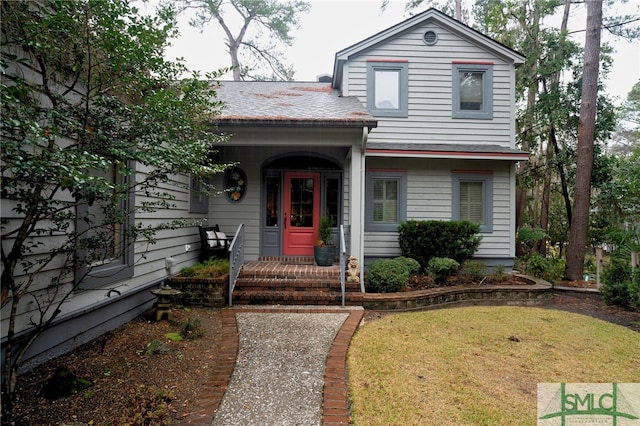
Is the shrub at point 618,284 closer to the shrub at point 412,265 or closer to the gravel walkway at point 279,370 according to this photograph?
the shrub at point 412,265

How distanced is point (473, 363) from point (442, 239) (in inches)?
148

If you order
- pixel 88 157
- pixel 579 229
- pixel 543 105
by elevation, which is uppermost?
pixel 543 105

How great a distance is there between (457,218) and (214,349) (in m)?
6.48

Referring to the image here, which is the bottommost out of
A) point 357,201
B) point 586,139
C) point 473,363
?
point 473,363

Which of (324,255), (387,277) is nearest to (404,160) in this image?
(324,255)

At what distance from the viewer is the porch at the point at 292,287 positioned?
18.7 feet

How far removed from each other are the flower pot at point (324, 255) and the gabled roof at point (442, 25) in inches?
188

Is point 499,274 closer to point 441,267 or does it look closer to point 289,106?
point 441,267

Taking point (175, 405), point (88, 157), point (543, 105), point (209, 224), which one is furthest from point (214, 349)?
point (543, 105)

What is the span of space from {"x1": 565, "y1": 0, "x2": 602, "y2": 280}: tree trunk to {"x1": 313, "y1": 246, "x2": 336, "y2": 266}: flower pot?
21.1 feet

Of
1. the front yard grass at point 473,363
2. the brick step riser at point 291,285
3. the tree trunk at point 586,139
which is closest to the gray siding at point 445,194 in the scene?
the tree trunk at point 586,139

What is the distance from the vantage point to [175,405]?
270 cm

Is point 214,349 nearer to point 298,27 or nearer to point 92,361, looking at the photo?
point 92,361

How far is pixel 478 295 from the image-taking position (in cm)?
648
